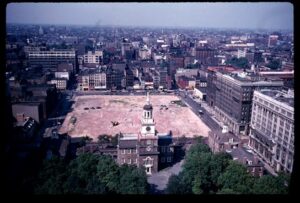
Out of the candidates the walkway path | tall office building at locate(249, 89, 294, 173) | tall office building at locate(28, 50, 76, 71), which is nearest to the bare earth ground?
tall office building at locate(249, 89, 294, 173)

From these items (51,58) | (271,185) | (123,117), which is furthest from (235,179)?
(51,58)

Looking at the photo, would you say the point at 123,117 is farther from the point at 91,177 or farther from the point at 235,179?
the point at 235,179

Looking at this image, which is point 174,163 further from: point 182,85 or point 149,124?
point 182,85

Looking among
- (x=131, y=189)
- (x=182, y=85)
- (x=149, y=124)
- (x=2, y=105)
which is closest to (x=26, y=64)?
(x=182, y=85)

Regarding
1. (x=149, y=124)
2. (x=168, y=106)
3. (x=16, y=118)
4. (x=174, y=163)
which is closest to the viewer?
(x=149, y=124)

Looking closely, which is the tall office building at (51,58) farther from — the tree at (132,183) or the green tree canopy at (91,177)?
the tree at (132,183)

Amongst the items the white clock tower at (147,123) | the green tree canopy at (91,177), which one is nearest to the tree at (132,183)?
the green tree canopy at (91,177)

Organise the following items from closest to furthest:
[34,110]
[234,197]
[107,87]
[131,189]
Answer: [234,197] → [131,189] → [34,110] → [107,87]
